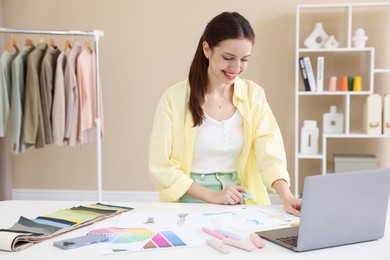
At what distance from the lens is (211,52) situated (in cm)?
194

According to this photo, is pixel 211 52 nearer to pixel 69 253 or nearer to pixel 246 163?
pixel 246 163

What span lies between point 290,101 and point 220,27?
Result: 2137 mm

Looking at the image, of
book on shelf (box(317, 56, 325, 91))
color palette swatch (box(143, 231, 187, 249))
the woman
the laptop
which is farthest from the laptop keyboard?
book on shelf (box(317, 56, 325, 91))

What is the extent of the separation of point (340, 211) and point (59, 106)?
2.57 m

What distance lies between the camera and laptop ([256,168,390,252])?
1.21 meters

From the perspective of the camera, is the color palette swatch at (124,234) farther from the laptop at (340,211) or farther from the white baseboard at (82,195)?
the white baseboard at (82,195)

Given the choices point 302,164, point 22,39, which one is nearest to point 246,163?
point 302,164

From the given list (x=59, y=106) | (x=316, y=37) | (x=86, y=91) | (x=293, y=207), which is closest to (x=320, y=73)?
(x=316, y=37)

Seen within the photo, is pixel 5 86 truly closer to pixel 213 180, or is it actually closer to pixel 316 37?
pixel 213 180

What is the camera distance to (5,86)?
3.39 m

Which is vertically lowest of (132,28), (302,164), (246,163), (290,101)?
(302,164)

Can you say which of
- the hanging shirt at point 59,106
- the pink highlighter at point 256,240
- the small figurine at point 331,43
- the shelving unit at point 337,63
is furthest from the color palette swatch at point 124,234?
the small figurine at point 331,43

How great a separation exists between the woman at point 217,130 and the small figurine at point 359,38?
6.09 feet

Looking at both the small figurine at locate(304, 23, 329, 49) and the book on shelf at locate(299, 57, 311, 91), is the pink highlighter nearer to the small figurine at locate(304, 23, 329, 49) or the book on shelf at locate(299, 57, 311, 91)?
the book on shelf at locate(299, 57, 311, 91)
